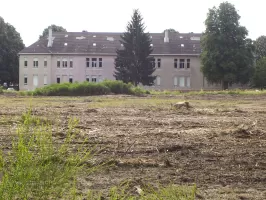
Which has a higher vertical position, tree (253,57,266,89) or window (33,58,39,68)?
window (33,58,39,68)

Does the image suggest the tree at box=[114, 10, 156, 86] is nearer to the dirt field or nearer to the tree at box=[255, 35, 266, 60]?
the tree at box=[255, 35, 266, 60]

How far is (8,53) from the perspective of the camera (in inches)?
3408

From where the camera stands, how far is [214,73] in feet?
240

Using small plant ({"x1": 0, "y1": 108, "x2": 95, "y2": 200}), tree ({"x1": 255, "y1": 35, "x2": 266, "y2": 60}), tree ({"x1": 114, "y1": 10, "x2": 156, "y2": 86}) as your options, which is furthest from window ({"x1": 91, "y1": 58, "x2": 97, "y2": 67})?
small plant ({"x1": 0, "y1": 108, "x2": 95, "y2": 200})

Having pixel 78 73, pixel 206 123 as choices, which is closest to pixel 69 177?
pixel 206 123

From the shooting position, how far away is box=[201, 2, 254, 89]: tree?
71.6 metres

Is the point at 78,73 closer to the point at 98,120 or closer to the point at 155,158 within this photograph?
the point at 98,120

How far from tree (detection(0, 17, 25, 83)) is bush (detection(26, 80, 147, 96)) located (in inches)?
1475

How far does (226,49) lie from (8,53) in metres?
36.5

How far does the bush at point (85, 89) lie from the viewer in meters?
46.8

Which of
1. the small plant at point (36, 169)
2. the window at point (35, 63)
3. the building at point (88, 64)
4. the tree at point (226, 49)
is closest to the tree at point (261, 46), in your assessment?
the building at point (88, 64)

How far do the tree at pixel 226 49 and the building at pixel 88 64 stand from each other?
8.90m

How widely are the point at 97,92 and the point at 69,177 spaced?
44.0 meters

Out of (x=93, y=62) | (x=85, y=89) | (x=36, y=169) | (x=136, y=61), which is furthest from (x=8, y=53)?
(x=36, y=169)
